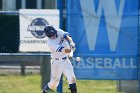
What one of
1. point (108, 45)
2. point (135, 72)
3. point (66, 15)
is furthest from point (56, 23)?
point (135, 72)

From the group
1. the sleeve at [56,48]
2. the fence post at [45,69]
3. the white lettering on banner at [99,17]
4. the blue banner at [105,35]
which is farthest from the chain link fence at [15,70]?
the sleeve at [56,48]

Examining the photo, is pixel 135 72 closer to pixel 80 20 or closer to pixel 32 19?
pixel 80 20

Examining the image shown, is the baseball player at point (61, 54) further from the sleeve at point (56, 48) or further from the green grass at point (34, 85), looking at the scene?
the green grass at point (34, 85)

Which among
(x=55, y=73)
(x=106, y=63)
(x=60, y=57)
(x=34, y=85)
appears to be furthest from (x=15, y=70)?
(x=60, y=57)

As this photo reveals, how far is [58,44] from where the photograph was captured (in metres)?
12.4

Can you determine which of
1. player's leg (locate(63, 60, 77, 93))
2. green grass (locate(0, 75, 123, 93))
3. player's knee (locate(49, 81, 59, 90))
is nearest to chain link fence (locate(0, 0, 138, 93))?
green grass (locate(0, 75, 123, 93))

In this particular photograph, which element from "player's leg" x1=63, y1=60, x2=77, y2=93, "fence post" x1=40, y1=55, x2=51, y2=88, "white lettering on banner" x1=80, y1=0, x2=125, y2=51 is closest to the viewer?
"player's leg" x1=63, y1=60, x2=77, y2=93

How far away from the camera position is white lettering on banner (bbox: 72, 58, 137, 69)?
13.8 m

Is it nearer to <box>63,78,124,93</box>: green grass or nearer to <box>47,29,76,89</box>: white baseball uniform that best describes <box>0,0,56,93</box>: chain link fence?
<box>63,78,124,93</box>: green grass

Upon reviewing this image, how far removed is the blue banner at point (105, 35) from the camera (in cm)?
1373

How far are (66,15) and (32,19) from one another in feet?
2.60

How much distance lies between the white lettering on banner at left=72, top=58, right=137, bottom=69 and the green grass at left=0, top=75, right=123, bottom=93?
85 cm

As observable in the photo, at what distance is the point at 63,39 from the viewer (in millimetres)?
12484

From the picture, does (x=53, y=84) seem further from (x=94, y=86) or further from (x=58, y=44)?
(x=94, y=86)
